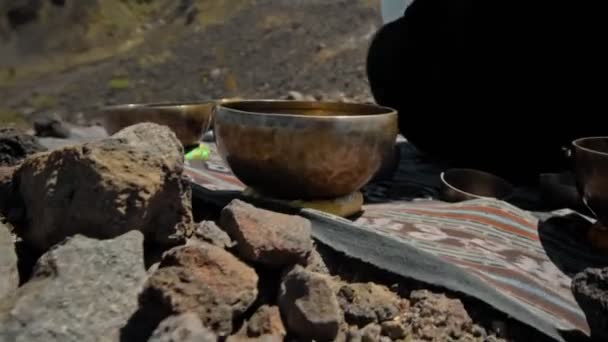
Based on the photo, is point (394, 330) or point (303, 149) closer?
point (394, 330)

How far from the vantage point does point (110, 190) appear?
923mm

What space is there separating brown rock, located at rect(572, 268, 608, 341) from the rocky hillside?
384 cm

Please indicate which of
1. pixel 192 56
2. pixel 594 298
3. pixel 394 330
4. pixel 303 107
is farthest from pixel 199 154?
pixel 192 56

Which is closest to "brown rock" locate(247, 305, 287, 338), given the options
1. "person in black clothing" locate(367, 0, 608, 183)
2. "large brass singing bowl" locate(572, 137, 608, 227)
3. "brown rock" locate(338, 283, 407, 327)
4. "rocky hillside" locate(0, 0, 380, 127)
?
"brown rock" locate(338, 283, 407, 327)

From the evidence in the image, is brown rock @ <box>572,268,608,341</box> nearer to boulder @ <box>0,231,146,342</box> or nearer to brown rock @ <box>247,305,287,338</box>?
brown rock @ <box>247,305,287,338</box>

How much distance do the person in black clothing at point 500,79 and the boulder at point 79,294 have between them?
1378mm

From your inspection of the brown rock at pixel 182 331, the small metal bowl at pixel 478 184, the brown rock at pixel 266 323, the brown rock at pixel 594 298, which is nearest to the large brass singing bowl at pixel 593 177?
the brown rock at pixel 594 298

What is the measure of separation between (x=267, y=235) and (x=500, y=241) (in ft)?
1.70

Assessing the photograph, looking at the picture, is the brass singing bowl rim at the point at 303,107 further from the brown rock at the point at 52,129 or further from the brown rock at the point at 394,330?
the brown rock at the point at 52,129

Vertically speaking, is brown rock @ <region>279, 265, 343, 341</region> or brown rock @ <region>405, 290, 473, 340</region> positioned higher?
brown rock @ <region>279, 265, 343, 341</region>

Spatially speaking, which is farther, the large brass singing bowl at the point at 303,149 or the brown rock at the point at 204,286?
the large brass singing bowl at the point at 303,149

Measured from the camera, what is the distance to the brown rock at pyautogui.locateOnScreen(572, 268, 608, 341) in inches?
34.9

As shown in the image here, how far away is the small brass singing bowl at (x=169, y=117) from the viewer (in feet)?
5.37

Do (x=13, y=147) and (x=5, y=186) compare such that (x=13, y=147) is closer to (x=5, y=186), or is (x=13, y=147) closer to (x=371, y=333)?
(x=5, y=186)
